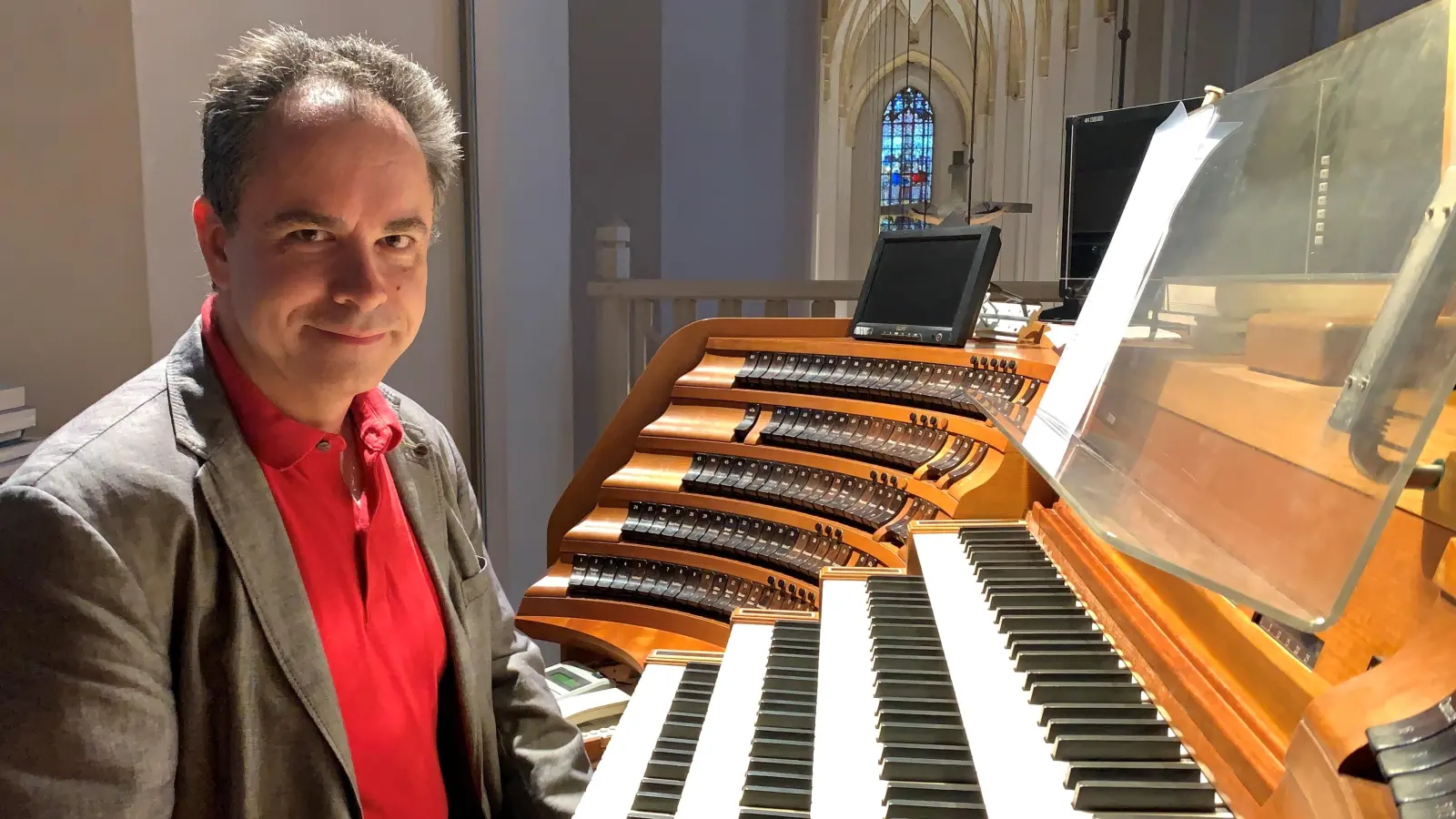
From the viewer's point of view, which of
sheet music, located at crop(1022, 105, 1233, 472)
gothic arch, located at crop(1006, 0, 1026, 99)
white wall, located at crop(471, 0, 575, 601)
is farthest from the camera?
gothic arch, located at crop(1006, 0, 1026, 99)

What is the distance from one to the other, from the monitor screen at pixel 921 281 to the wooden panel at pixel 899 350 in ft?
0.31

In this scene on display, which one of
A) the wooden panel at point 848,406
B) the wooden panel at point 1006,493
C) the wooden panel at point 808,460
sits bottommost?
the wooden panel at point 808,460

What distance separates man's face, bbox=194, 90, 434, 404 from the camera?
1132 mm

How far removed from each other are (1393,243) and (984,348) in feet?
5.10

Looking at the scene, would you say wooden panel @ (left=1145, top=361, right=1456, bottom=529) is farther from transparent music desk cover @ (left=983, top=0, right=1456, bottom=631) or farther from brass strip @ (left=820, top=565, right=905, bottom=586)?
brass strip @ (left=820, top=565, right=905, bottom=586)

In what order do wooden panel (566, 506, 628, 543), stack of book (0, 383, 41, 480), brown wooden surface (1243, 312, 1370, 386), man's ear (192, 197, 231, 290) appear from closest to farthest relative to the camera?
brown wooden surface (1243, 312, 1370, 386)
man's ear (192, 197, 231, 290)
stack of book (0, 383, 41, 480)
wooden panel (566, 506, 628, 543)

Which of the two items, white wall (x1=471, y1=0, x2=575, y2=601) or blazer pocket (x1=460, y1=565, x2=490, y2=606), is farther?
white wall (x1=471, y1=0, x2=575, y2=601)

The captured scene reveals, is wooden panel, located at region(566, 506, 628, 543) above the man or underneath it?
underneath

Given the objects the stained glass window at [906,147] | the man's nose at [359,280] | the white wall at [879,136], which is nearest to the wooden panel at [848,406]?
the man's nose at [359,280]

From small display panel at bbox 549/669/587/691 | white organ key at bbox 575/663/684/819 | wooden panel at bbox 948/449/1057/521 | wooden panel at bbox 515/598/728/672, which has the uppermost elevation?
wooden panel at bbox 948/449/1057/521

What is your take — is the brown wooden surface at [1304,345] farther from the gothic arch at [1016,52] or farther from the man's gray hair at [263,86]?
the gothic arch at [1016,52]

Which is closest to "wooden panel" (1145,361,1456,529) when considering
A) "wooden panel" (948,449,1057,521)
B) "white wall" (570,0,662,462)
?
"wooden panel" (948,449,1057,521)

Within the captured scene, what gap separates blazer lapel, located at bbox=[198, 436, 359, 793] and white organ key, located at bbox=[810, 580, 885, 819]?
59cm

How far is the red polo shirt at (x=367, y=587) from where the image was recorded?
1.21 m
